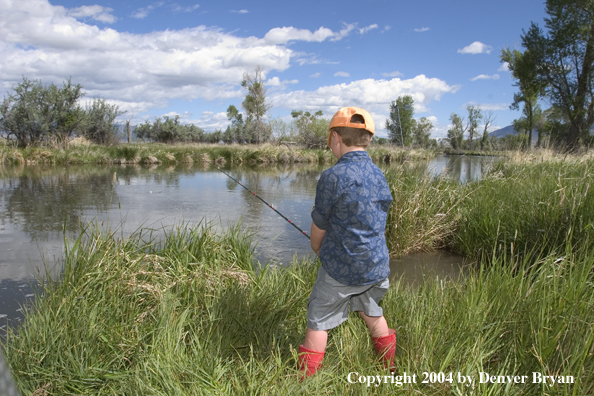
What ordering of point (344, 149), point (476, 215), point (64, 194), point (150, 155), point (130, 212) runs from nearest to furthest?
point (344, 149), point (476, 215), point (130, 212), point (64, 194), point (150, 155)

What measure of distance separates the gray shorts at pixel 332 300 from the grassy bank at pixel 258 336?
0.74ft

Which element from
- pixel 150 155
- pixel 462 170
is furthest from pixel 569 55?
pixel 150 155

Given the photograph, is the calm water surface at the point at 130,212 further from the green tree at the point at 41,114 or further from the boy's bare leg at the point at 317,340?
the green tree at the point at 41,114

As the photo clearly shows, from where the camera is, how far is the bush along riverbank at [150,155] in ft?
54.7

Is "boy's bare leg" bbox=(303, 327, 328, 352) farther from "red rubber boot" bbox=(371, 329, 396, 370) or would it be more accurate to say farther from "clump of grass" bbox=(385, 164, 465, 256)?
"clump of grass" bbox=(385, 164, 465, 256)

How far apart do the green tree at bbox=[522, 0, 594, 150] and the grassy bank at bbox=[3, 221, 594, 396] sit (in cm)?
2429

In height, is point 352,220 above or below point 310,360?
above

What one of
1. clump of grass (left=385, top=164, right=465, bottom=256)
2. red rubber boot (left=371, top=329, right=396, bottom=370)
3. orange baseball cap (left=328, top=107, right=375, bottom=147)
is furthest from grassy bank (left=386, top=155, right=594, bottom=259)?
orange baseball cap (left=328, top=107, right=375, bottom=147)

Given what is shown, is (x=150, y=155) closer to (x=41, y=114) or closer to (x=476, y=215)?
(x=41, y=114)

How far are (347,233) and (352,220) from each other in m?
0.07

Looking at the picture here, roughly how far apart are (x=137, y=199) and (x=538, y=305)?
821 cm

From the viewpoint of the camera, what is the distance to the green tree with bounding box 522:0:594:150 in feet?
75.0

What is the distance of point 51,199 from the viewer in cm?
871

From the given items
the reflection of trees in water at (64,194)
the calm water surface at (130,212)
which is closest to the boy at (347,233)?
the calm water surface at (130,212)
